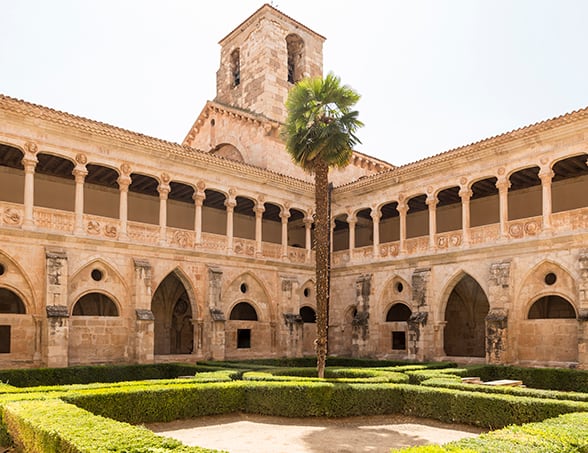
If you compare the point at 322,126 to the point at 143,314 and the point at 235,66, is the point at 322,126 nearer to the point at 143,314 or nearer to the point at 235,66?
the point at 143,314

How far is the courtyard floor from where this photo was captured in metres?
9.66

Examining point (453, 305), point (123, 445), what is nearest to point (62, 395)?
point (123, 445)

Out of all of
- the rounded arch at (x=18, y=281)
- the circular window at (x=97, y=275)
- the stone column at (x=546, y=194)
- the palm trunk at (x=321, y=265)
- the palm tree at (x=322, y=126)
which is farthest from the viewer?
the circular window at (x=97, y=275)

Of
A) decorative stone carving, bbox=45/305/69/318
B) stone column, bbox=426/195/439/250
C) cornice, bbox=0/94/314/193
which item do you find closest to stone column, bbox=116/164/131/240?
cornice, bbox=0/94/314/193

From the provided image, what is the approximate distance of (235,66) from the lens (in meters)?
34.5

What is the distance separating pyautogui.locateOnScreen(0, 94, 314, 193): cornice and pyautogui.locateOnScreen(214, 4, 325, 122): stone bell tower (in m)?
6.81

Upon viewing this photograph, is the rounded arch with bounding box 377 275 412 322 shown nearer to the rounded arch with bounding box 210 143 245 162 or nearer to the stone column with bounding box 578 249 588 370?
the stone column with bounding box 578 249 588 370

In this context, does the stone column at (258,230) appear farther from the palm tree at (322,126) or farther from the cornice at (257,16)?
the cornice at (257,16)

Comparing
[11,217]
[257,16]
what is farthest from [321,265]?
[257,16]

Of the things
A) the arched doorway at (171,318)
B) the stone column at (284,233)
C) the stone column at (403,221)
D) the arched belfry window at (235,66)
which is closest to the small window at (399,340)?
the stone column at (403,221)

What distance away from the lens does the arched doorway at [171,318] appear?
85.3 feet

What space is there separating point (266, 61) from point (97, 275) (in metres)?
16.9

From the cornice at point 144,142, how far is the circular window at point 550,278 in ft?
36.3

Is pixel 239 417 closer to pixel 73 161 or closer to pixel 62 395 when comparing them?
pixel 62 395
